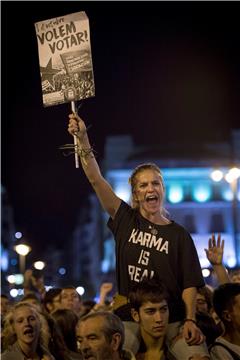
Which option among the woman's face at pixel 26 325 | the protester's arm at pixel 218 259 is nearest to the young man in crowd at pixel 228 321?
the protester's arm at pixel 218 259

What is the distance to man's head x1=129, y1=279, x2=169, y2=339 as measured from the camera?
4.99 m

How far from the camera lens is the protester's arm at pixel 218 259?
637cm

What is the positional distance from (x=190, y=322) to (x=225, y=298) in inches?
22.0

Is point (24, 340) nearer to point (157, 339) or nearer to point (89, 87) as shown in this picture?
point (157, 339)

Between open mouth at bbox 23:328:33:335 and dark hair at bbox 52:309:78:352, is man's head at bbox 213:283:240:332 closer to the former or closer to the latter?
open mouth at bbox 23:328:33:335

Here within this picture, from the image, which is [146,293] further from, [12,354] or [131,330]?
[12,354]

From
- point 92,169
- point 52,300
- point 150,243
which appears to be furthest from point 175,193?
point 150,243

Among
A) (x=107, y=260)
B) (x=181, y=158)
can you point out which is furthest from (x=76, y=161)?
(x=107, y=260)

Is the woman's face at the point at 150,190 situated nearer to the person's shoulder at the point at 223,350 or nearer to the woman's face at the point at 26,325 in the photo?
the person's shoulder at the point at 223,350

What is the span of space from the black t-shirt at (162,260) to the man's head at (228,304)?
29cm

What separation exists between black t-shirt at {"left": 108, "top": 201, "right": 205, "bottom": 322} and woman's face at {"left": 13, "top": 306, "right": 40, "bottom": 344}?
1.17 metres

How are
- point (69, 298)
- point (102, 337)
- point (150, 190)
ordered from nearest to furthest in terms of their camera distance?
point (102, 337), point (150, 190), point (69, 298)

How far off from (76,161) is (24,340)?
1788 mm

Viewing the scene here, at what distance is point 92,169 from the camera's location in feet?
18.1
